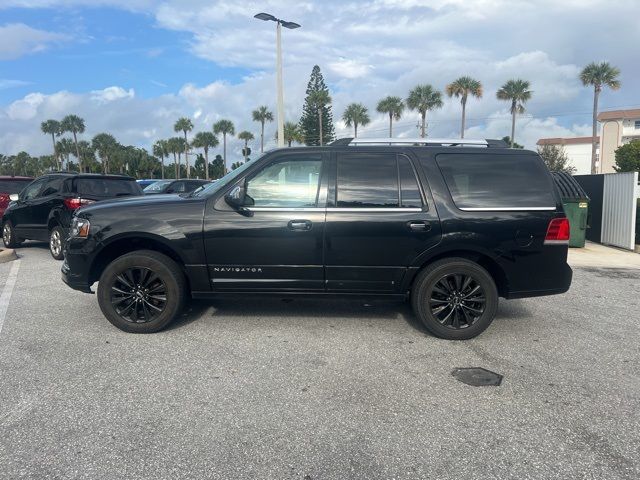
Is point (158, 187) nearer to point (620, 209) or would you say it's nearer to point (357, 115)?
point (620, 209)

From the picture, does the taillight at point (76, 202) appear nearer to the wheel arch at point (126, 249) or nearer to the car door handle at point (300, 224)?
the wheel arch at point (126, 249)

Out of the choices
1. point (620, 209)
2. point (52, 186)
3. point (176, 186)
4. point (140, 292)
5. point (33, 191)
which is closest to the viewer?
point (140, 292)

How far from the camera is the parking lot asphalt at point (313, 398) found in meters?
2.87

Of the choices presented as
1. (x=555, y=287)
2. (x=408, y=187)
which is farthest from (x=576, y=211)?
(x=408, y=187)

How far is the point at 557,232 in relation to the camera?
4.80 meters

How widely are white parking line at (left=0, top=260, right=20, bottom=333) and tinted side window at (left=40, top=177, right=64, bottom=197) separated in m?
1.41

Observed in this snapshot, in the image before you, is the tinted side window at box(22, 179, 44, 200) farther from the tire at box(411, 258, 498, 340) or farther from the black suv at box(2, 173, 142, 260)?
the tire at box(411, 258, 498, 340)

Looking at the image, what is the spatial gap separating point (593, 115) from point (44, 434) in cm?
5859

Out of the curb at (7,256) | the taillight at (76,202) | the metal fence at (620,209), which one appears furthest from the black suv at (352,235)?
the metal fence at (620,209)

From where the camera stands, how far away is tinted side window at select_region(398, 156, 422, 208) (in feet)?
15.8

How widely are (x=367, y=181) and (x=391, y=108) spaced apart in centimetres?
6111

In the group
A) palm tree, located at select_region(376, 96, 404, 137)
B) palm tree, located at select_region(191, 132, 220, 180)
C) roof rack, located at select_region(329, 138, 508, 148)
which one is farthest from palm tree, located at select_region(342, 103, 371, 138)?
roof rack, located at select_region(329, 138, 508, 148)

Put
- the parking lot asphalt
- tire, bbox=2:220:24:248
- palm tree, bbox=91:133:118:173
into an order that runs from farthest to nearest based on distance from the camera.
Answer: palm tree, bbox=91:133:118:173
tire, bbox=2:220:24:248
the parking lot asphalt

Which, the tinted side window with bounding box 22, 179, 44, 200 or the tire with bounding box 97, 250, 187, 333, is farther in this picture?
the tinted side window with bounding box 22, 179, 44, 200
